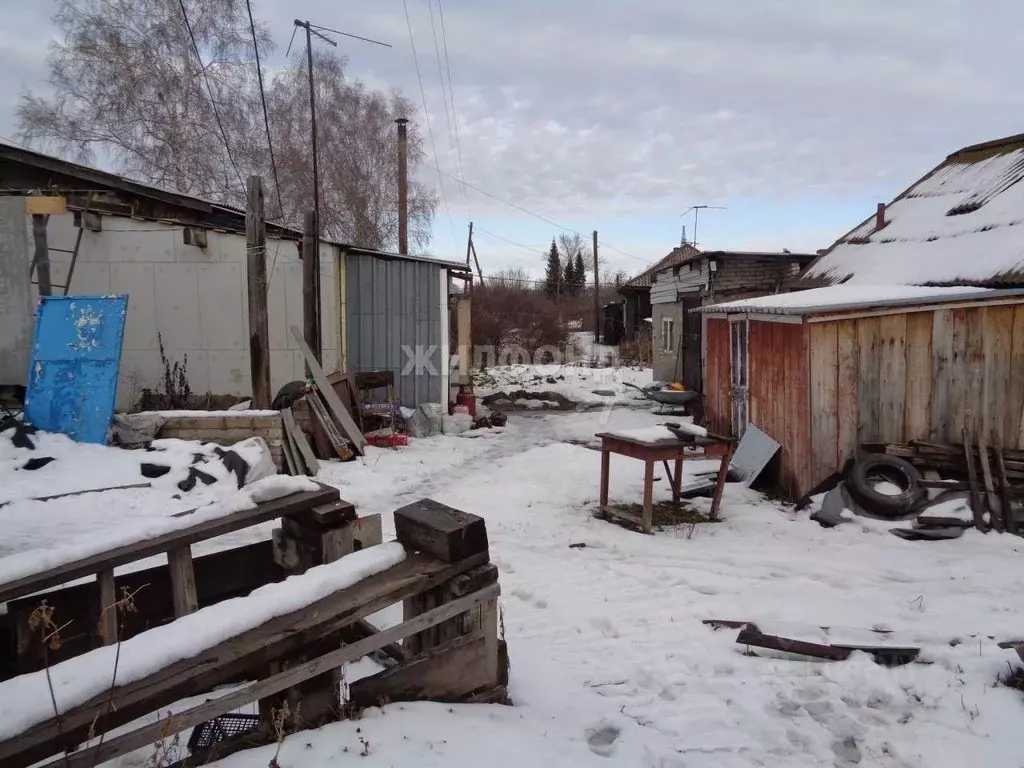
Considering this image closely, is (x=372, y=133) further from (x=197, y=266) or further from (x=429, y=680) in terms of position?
(x=429, y=680)

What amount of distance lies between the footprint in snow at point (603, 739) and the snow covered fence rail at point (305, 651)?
19.2 inches

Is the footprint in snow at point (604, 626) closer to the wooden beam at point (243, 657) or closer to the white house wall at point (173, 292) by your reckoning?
the wooden beam at point (243, 657)

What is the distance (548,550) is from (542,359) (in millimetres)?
22008

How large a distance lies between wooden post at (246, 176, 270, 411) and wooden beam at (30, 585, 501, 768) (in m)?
6.45

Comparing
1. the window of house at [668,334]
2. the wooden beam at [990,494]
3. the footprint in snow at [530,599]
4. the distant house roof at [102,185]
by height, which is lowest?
the footprint in snow at [530,599]

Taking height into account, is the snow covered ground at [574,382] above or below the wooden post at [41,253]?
below

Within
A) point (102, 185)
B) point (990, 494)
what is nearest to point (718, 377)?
point (990, 494)

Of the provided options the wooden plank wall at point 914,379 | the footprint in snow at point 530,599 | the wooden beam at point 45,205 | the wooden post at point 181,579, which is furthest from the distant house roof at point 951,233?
the wooden beam at point 45,205

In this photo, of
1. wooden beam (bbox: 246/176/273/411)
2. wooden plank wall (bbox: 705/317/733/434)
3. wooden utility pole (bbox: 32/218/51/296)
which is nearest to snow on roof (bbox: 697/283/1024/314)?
wooden plank wall (bbox: 705/317/733/434)

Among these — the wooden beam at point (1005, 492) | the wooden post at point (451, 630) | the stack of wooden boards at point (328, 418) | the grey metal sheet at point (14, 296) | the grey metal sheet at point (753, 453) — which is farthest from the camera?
the grey metal sheet at point (14, 296)

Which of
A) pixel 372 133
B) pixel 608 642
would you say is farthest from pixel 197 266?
pixel 372 133

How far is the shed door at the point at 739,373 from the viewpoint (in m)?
9.03

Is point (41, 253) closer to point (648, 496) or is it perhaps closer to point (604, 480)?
point (604, 480)

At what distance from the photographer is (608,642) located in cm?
395
